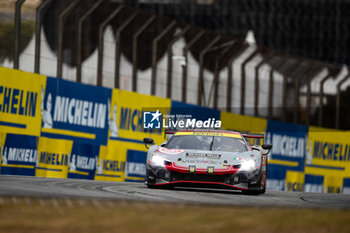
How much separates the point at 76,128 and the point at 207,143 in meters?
4.36

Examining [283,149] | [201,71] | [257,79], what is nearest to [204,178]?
[201,71]

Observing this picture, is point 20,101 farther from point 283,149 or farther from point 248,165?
point 283,149

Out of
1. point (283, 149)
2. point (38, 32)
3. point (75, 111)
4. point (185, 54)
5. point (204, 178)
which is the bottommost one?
point (204, 178)

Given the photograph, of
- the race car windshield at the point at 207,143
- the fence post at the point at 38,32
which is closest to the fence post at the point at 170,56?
the fence post at the point at 38,32

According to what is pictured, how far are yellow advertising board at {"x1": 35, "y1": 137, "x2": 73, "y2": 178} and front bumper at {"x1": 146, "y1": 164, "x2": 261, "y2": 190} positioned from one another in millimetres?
3764

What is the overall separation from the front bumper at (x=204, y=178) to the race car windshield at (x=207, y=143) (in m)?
0.77

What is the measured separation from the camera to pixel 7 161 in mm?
16203

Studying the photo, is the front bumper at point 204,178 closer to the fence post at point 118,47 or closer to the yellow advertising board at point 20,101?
the yellow advertising board at point 20,101

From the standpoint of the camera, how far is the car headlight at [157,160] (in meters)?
13.9

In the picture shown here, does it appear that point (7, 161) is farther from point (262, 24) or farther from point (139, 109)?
point (262, 24)

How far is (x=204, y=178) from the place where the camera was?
13641mm

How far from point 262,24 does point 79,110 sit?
61698 millimetres

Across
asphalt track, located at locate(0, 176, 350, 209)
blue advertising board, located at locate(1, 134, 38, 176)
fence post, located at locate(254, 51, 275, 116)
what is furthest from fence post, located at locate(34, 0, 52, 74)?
fence post, located at locate(254, 51, 275, 116)

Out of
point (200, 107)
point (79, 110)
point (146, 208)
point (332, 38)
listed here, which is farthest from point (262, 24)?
point (146, 208)
